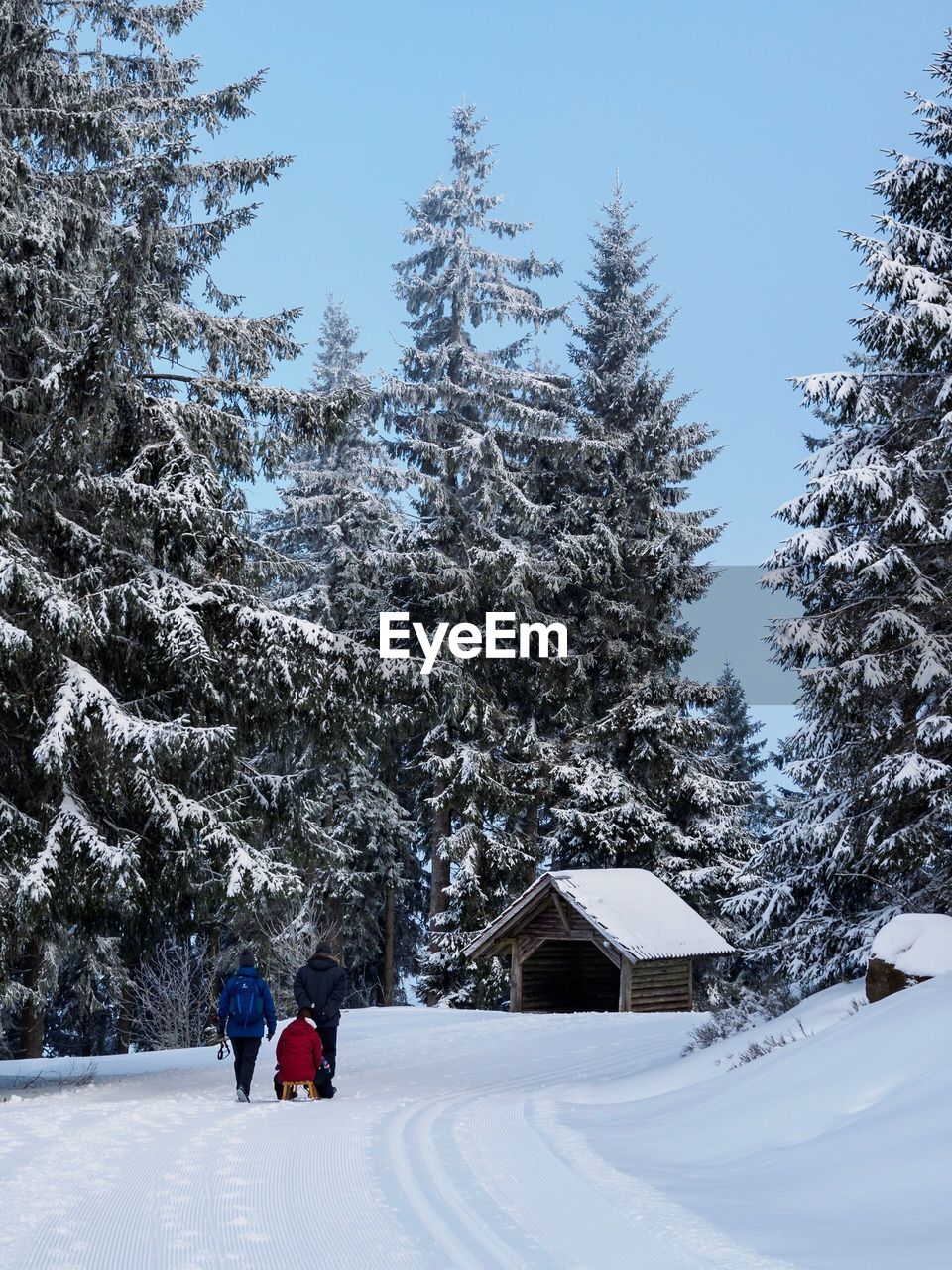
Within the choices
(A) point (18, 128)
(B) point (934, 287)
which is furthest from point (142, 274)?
(B) point (934, 287)

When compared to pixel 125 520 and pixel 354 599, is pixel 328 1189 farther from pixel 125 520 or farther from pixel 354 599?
pixel 354 599

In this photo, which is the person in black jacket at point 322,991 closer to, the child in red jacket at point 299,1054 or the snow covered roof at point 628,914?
the child in red jacket at point 299,1054

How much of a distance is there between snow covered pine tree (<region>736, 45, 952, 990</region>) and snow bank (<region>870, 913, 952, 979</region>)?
3144mm

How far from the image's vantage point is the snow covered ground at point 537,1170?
5.76 m

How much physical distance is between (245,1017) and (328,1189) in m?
5.56

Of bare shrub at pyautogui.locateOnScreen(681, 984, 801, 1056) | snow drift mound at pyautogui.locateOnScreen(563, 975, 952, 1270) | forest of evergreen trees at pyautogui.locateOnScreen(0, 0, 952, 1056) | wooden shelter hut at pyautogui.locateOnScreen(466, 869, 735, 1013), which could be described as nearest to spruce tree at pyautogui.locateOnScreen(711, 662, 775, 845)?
wooden shelter hut at pyautogui.locateOnScreen(466, 869, 735, 1013)

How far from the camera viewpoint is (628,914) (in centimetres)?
2452

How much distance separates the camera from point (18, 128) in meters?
15.8

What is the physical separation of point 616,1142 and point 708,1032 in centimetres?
595

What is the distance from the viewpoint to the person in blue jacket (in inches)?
487

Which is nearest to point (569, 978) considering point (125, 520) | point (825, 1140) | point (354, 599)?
point (354, 599)

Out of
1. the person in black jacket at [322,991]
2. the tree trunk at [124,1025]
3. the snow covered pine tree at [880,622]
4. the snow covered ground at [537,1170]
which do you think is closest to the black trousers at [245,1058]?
the snow covered ground at [537,1170]

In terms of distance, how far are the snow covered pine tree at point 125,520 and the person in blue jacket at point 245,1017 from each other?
1.02 metres

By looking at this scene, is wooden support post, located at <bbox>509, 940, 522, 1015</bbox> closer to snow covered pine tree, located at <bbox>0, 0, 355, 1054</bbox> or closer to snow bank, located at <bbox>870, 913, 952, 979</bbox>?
snow covered pine tree, located at <bbox>0, 0, 355, 1054</bbox>
